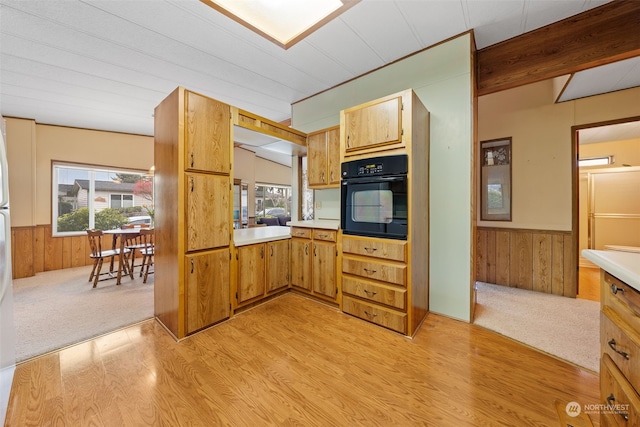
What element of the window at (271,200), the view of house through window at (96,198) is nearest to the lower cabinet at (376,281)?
the view of house through window at (96,198)

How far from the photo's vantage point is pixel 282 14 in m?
2.28

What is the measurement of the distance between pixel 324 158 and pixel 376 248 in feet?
5.02

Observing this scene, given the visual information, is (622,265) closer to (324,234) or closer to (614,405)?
(614,405)

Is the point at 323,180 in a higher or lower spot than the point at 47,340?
higher

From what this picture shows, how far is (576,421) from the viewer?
132 cm

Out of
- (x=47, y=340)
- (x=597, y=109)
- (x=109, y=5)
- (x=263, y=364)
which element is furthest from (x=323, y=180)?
(x=597, y=109)

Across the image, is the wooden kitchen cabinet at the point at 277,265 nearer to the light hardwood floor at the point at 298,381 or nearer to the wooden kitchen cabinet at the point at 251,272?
the wooden kitchen cabinet at the point at 251,272

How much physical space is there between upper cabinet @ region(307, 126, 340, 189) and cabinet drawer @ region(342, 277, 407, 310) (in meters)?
1.33

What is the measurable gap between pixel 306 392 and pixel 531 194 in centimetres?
393

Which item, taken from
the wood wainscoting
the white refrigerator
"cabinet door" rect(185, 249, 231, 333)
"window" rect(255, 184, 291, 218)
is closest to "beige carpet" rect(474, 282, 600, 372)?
the wood wainscoting

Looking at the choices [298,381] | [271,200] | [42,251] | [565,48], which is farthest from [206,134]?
[271,200]

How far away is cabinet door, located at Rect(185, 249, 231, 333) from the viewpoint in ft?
7.19

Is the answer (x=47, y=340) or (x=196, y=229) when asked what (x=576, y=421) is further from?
(x=47, y=340)

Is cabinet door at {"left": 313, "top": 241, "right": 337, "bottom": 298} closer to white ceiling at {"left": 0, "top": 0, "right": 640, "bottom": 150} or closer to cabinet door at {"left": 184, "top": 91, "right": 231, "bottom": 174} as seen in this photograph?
cabinet door at {"left": 184, "top": 91, "right": 231, "bottom": 174}
